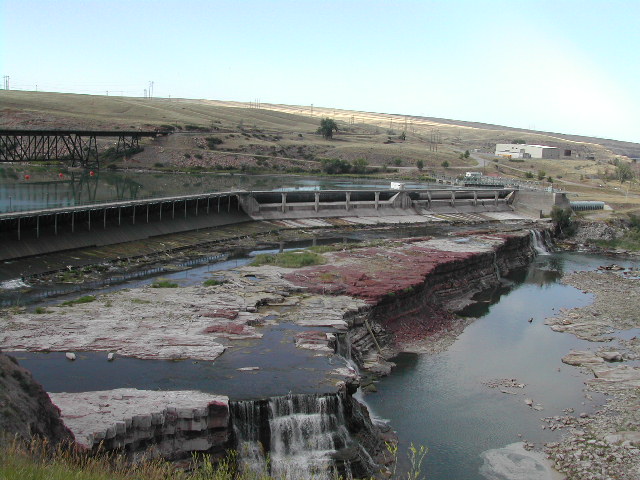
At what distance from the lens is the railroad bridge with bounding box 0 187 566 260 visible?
186 feet

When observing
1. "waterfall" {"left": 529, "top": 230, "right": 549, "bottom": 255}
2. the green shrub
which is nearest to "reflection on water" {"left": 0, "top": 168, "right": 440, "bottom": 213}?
the green shrub

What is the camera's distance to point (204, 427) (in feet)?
83.1

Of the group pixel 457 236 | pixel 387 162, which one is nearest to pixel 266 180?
pixel 387 162

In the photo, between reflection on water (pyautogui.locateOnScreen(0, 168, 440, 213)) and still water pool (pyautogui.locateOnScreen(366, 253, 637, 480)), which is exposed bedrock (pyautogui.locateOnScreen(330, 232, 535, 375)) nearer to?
still water pool (pyautogui.locateOnScreen(366, 253, 637, 480))

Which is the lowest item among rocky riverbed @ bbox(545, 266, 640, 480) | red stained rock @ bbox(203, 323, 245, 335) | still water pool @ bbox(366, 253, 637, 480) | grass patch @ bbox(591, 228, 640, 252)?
still water pool @ bbox(366, 253, 637, 480)

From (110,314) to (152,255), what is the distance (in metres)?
21.6

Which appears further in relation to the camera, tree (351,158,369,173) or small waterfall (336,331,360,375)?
tree (351,158,369,173)

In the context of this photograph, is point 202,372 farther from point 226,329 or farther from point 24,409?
point 24,409

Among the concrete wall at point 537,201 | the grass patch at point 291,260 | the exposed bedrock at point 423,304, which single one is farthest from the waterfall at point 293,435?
the concrete wall at point 537,201

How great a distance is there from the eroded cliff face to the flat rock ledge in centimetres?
298

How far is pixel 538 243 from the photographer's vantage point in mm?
84062

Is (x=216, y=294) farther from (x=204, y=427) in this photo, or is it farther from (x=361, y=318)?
(x=204, y=427)

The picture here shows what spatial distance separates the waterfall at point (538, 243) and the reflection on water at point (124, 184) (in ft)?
122

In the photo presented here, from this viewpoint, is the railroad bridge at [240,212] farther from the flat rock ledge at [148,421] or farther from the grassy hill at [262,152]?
the flat rock ledge at [148,421]
